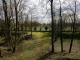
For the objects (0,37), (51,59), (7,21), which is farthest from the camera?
(0,37)

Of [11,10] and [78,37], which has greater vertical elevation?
[11,10]

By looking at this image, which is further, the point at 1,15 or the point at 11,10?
the point at 1,15

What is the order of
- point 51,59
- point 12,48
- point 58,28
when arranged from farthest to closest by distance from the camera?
point 58,28 < point 12,48 < point 51,59

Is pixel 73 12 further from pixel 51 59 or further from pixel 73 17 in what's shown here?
pixel 51 59

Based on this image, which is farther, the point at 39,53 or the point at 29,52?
the point at 29,52

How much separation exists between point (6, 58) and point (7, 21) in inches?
218

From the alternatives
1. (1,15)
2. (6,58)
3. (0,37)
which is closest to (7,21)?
(6,58)

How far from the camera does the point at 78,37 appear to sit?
121ft

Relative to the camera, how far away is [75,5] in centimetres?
2209

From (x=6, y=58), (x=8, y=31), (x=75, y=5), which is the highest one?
(x=75, y=5)

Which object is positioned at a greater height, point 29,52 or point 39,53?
point 39,53

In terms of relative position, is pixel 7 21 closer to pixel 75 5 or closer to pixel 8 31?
pixel 8 31

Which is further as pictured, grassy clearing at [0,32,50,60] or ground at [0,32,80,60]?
grassy clearing at [0,32,50,60]

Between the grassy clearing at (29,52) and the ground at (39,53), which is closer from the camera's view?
the ground at (39,53)
